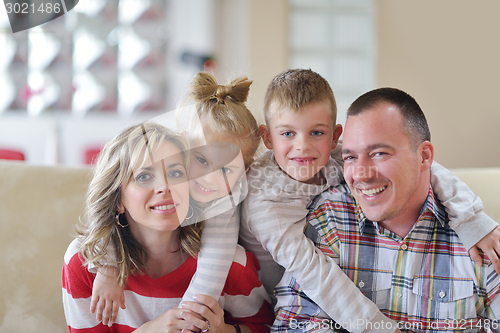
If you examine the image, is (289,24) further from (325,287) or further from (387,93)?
(325,287)

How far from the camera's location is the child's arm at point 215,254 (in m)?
A: 1.05

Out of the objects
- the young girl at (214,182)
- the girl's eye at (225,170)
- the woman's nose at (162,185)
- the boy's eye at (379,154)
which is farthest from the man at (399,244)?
the woman's nose at (162,185)

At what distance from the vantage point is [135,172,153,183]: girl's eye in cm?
104

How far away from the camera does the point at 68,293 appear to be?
3.56ft

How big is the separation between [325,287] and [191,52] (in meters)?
3.10

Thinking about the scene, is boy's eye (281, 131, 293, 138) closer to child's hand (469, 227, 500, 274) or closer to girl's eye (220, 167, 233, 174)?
girl's eye (220, 167, 233, 174)

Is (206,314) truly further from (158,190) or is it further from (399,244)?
(399,244)

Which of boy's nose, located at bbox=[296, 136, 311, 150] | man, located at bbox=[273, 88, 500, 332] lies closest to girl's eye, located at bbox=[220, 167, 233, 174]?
boy's nose, located at bbox=[296, 136, 311, 150]

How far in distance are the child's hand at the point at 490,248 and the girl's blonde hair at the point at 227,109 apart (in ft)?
2.16

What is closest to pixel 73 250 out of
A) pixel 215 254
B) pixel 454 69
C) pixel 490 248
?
pixel 215 254

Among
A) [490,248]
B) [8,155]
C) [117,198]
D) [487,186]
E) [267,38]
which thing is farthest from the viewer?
[267,38]

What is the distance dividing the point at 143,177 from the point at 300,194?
454 millimetres

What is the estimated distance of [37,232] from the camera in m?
1.30

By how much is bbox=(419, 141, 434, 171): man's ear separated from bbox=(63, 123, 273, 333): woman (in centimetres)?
55
